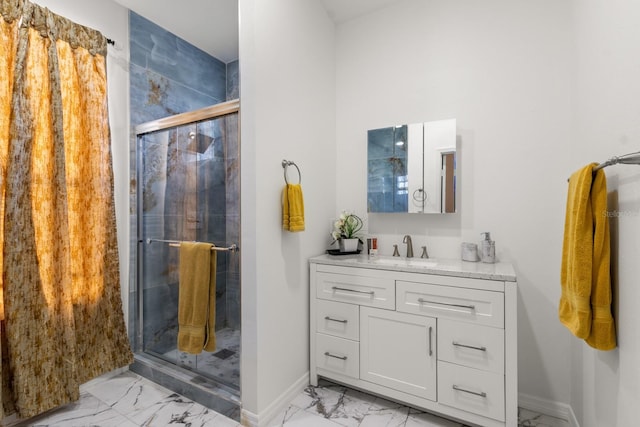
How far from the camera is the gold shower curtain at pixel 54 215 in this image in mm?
1474

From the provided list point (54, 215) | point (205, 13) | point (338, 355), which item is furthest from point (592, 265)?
point (205, 13)

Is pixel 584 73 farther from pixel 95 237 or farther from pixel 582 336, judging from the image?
pixel 95 237

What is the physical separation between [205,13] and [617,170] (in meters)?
2.58

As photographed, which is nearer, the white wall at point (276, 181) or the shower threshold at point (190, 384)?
the white wall at point (276, 181)

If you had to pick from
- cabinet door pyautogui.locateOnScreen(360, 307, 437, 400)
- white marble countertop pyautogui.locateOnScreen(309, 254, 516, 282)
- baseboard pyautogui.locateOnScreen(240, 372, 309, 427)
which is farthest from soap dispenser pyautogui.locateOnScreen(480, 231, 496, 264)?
baseboard pyautogui.locateOnScreen(240, 372, 309, 427)

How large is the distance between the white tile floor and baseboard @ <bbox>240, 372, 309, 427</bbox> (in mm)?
30

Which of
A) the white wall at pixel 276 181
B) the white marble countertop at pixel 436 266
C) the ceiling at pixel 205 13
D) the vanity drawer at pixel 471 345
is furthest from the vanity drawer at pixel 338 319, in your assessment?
the ceiling at pixel 205 13

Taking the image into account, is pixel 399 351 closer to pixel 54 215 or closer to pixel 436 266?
pixel 436 266

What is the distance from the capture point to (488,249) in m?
1.72

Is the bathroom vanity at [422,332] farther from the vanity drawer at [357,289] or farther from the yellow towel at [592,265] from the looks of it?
the yellow towel at [592,265]

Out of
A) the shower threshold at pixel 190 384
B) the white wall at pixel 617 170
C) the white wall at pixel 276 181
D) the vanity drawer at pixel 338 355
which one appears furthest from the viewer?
the vanity drawer at pixel 338 355

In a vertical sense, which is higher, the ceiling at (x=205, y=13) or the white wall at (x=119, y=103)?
the ceiling at (x=205, y=13)

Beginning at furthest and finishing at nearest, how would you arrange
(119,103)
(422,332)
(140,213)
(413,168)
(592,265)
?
(140,213), (119,103), (413,168), (422,332), (592,265)

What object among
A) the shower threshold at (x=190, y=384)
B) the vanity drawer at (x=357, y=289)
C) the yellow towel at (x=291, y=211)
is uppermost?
the yellow towel at (x=291, y=211)
